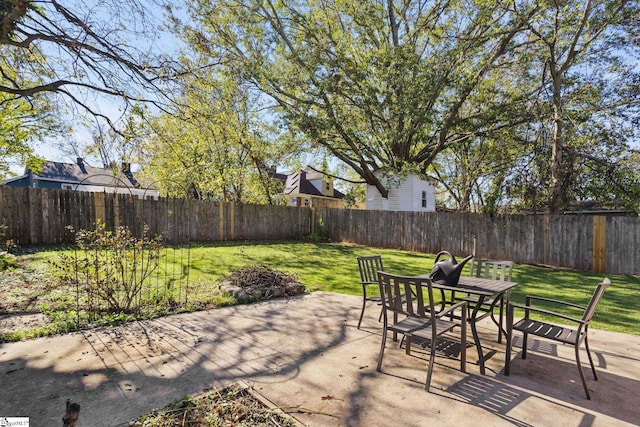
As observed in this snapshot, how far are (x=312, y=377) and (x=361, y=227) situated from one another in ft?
39.4

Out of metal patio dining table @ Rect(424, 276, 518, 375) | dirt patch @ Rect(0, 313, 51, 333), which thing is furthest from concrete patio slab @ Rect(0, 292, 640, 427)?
dirt patch @ Rect(0, 313, 51, 333)

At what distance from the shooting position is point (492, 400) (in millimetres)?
2514

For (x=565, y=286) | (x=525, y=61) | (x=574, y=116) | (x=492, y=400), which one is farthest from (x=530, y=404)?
(x=525, y=61)

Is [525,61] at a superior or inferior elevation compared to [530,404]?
superior

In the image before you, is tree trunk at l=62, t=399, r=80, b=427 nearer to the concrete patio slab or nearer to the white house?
the concrete patio slab

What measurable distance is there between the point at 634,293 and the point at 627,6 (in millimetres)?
7757

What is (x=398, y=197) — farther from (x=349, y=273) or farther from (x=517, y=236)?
(x=349, y=273)

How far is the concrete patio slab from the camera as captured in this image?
7.50 ft

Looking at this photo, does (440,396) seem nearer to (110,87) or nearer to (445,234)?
(110,87)

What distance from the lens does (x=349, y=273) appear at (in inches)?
317

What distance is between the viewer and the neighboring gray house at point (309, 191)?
26672mm

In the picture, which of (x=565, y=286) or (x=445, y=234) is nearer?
(x=565, y=286)

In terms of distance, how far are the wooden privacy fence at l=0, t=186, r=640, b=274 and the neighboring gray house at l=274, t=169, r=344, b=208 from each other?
35.6 feet

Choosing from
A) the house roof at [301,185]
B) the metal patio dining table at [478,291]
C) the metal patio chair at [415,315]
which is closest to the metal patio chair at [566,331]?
the metal patio dining table at [478,291]
